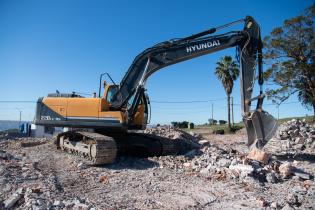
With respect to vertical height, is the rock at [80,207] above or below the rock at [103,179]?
below

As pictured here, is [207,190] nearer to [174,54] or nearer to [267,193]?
[267,193]

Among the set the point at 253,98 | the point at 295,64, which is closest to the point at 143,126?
the point at 253,98

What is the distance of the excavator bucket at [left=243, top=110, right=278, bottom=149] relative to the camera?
28.2 ft

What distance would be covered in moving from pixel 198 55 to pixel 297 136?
8.62 meters

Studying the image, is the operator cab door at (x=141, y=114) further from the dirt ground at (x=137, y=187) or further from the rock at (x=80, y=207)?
the rock at (x=80, y=207)

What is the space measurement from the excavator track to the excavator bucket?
3.87m

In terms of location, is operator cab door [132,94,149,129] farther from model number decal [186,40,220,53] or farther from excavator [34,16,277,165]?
model number decal [186,40,220,53]

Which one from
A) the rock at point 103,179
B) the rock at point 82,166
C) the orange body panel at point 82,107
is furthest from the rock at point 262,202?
the orange body panel at point 82,107

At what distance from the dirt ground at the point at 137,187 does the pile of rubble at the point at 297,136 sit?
17.4ft

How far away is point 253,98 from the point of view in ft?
29.1

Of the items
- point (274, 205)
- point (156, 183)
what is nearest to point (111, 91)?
point (156, 183)

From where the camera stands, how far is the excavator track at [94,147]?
826 centimetres

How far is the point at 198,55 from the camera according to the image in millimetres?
9734

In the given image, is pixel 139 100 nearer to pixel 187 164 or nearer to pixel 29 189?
pixel 187 164
